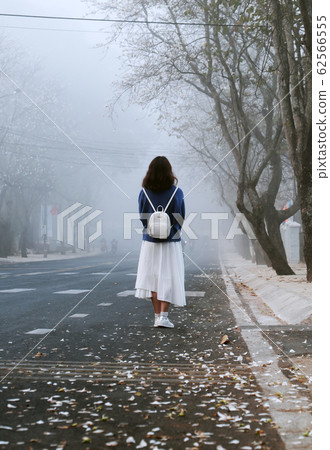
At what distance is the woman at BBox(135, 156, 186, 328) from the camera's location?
8336 millimetres

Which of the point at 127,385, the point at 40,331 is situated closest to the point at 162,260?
the point at 40,331

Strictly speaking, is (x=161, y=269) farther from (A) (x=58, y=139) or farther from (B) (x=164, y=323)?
(A) (x=58, y=139)

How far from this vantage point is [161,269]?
8484mm

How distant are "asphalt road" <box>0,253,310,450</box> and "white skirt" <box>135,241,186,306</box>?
46 centimetres

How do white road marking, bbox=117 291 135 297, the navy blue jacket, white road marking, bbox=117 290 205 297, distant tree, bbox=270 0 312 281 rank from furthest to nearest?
white road marking, bbox=117 290 205 297
white road marking, bbox=117 291 135 297
distant tree, bbox=270 0 312 281
the navy blue jacket

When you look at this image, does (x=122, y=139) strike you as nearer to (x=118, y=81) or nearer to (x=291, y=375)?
(x=118, y=81)

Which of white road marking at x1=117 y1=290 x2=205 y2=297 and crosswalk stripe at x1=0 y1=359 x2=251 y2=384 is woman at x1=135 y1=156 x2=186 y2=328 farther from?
white road marking at x1=117 y1=290 x2=205 y2=297

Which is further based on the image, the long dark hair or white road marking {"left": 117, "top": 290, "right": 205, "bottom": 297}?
white road marking {"left": 117, "top": 290, "right": 205, "bottom": 297}

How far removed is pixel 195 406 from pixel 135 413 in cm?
41

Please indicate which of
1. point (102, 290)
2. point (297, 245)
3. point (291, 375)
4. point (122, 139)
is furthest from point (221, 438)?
point (122, 139)

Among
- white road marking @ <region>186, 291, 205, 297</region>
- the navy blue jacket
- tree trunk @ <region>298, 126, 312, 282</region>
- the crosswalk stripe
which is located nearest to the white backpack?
the navy blue jacket

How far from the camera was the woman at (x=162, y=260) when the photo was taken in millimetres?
8336

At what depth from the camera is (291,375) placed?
17.7ft

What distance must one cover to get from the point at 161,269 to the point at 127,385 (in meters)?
3.45
